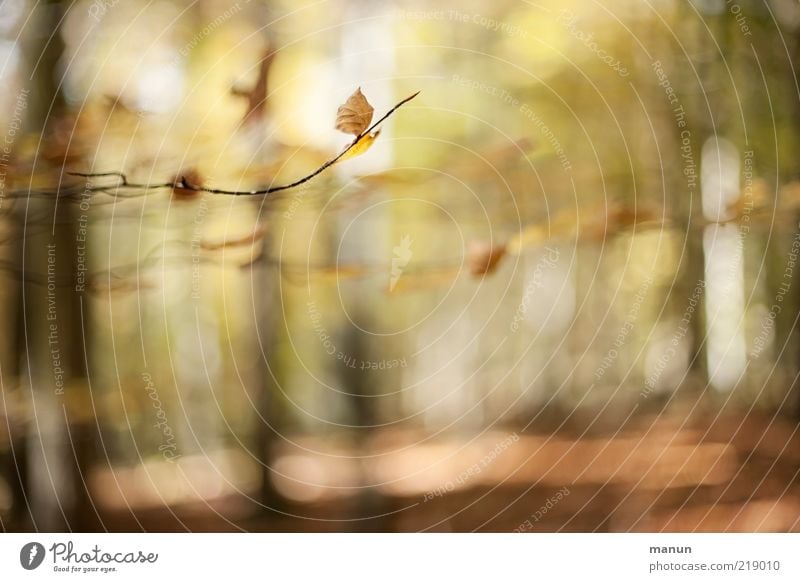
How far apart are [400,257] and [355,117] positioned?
7.6 inches

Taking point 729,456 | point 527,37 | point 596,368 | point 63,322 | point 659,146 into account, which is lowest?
point 729,456

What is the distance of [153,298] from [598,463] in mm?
651

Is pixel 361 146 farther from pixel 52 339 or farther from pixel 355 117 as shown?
pixel 52 339

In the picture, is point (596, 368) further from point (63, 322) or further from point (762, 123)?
point (63, 322)

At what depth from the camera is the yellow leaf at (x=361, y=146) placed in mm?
782

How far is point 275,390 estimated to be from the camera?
872 millimetres

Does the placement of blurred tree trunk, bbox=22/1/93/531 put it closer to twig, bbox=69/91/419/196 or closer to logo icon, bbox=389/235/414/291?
twig, bbox=69/91/419/196

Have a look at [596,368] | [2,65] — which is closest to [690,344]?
[596,368]
